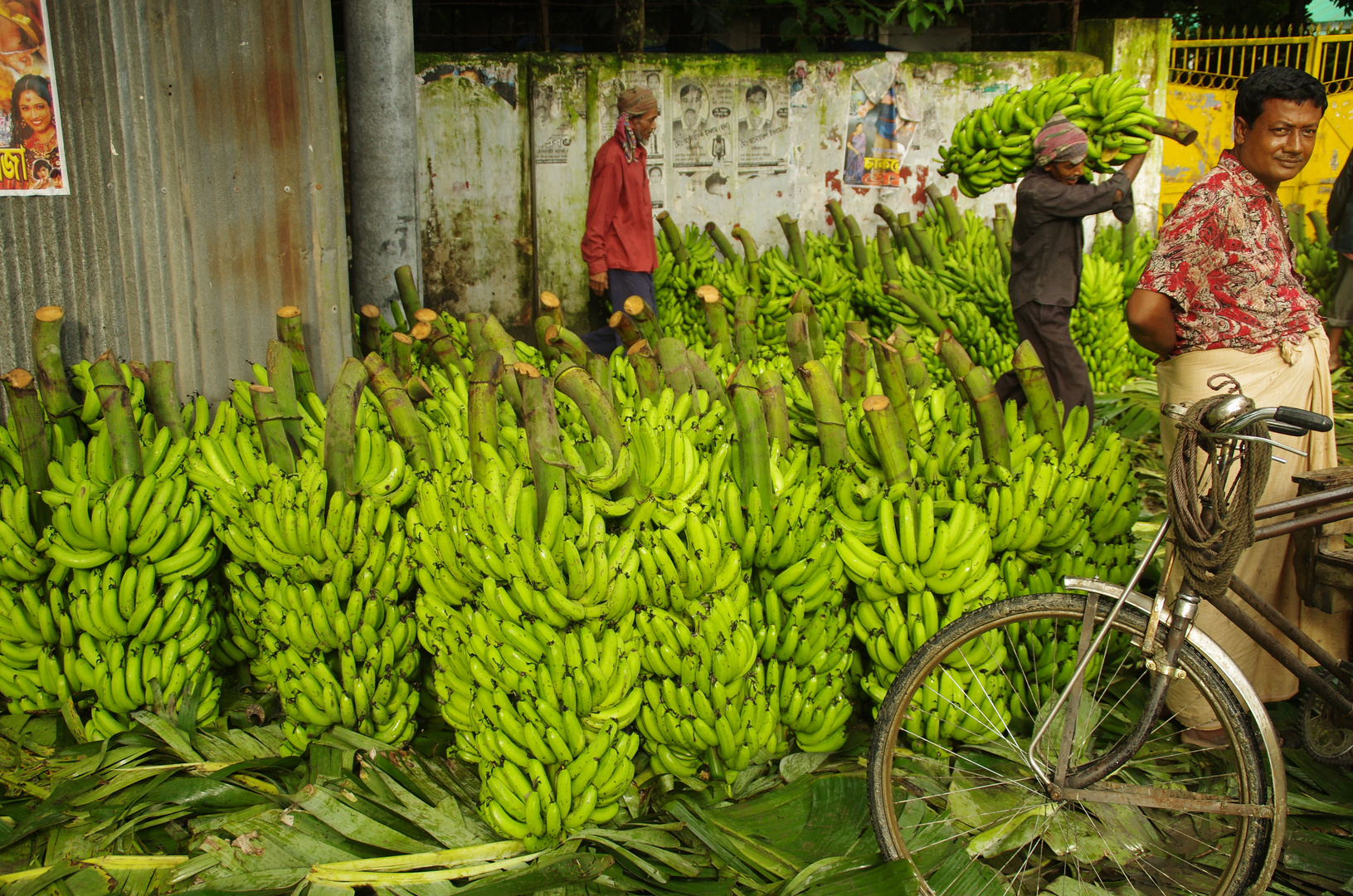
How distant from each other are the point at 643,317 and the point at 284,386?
53.7 inches

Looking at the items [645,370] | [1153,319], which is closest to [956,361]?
[1153,319]

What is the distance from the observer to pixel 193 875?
2.09m

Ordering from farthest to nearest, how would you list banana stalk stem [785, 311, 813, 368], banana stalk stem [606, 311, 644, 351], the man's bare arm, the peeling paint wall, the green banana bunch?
the peeling paint wall, banana stalk stem [606, 311, 644, 351], banana stalk stem [785, 311, 813, 368], the man's bare arm, the green banana bunch

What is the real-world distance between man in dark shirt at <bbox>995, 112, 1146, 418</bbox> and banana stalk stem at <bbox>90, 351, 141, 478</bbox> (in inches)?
133

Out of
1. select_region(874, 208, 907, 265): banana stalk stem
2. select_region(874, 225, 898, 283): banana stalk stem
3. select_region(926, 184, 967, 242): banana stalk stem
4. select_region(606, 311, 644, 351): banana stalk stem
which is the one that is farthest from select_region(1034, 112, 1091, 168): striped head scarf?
select_region(926, 184, 967, 242): banana stalk stem

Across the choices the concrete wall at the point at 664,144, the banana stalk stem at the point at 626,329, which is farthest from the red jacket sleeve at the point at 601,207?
the banana stalk stem at the point at 626,329

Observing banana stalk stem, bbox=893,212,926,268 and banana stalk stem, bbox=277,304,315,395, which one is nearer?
banana stalk stem, bbox=277,304,315,395

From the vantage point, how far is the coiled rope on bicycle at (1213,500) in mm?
1803

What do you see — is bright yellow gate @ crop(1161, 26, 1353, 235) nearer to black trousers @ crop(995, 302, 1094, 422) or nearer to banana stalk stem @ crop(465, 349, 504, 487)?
black trousers @ crop(995, 302, 1094, 422)

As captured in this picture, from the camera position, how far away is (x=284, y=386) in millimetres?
2547

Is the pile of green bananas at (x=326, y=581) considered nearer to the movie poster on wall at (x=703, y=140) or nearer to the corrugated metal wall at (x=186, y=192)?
the corrugated metal wall at (x=186, y=192)

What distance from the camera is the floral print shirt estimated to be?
244 centimetres

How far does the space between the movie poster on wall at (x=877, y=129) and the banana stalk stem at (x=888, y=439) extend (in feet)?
19.5

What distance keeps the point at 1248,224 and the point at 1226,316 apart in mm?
238
